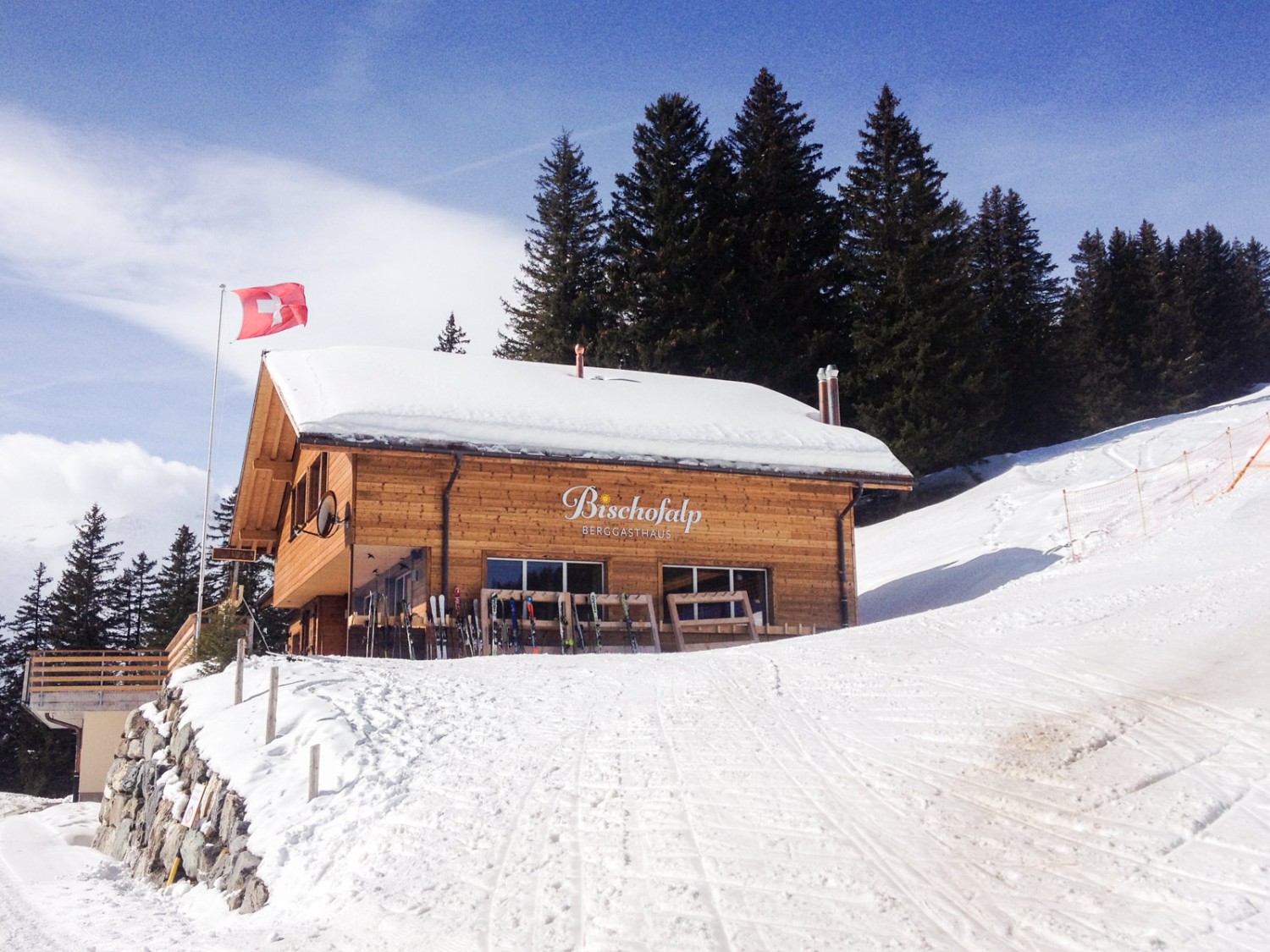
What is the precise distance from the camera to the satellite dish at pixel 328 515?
60.2 feet

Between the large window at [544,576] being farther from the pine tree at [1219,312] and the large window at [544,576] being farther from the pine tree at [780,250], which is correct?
the pine tree at [1219,312]

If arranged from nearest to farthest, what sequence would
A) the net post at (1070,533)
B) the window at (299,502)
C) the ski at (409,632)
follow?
the ski at (409,632) → the net post at (1070,533) → the window at (299,502)

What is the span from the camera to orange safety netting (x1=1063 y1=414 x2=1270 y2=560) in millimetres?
23000

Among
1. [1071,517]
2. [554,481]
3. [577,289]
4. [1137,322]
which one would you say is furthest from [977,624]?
[1137,322]

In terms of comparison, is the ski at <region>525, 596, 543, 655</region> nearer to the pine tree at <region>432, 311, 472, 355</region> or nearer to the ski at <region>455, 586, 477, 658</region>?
the ski at <region>455, 586, 477, 658</region>

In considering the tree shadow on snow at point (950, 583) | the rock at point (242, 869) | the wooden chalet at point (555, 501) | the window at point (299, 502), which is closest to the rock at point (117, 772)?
the wooden chalet at point (555, 501)

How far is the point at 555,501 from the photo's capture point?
18844mm

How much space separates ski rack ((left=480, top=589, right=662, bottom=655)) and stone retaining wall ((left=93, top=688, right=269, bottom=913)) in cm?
479

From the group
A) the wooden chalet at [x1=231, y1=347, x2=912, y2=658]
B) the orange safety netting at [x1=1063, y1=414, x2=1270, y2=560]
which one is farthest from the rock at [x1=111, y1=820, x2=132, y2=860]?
the orange safety netting at [x1=1063, y1=414, x2=1270, y2=560]

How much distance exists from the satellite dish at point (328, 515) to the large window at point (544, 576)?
2.57m

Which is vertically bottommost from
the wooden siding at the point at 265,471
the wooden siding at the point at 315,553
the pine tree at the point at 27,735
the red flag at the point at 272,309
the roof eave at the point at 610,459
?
the pine tree at the point at 27,735

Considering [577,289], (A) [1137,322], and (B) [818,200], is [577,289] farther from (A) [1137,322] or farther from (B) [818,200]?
(A) [1137,322]

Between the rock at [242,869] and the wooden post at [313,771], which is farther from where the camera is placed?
the wooden post at [313,771]

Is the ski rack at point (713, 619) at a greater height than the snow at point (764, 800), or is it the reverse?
the ski rack at point (713, 619)
